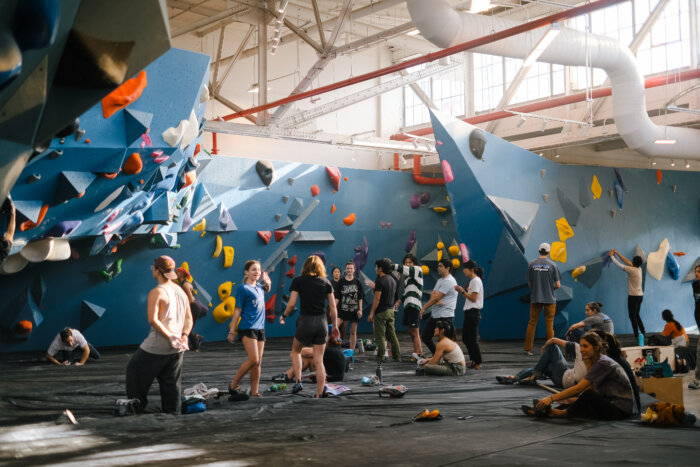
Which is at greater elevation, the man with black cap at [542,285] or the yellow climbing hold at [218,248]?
the yellow climbing hold at [218,248]

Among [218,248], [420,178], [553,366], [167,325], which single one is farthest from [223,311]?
[167,325]

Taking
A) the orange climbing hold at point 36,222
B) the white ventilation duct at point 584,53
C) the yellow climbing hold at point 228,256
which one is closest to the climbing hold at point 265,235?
the yellow climbing hold at point 228,256

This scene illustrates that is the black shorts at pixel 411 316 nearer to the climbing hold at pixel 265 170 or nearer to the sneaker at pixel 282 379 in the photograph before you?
the sneaker at pixel 282 379

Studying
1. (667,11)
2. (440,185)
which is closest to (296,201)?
(440,185)

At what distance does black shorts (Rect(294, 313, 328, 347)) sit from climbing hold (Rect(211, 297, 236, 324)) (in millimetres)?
6796

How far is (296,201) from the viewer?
1395 centimetres

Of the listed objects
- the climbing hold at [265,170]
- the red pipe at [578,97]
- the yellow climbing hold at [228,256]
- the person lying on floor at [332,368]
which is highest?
the red pipe at [578,97]

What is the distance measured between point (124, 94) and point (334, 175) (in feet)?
29.8

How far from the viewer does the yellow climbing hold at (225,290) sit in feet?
43.0

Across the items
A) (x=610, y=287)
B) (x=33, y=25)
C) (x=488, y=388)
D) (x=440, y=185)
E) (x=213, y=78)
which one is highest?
(x=213, y=78)

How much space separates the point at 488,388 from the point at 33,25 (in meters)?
5.83

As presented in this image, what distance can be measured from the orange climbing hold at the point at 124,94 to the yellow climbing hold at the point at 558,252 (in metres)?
8.74

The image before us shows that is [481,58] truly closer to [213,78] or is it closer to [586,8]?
[213,78]

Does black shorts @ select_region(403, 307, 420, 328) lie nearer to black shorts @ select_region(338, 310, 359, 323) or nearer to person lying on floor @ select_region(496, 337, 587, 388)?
black shorts @ select_region(338, 310, 359, 323)
